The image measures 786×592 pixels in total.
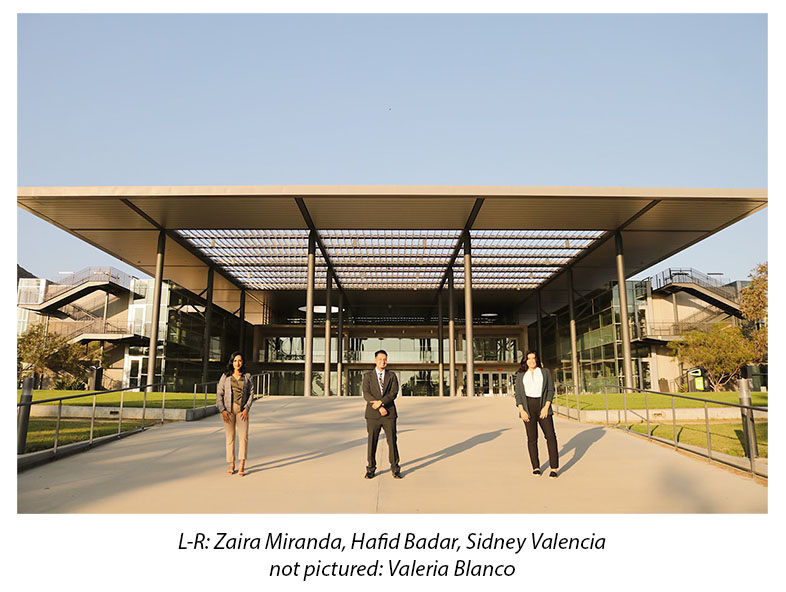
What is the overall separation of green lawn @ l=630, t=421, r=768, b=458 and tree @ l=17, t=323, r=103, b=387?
28984mm

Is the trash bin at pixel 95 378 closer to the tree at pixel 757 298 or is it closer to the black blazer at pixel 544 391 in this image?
the black blazer at pixel 544 391

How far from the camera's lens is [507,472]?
710 centimetres

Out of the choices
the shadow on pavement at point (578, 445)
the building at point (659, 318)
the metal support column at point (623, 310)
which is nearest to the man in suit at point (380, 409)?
→ the shadow on pavement at point (578, 445)

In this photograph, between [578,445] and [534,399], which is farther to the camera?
[578,445]

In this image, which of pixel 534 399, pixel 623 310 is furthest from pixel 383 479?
pixel 623 310

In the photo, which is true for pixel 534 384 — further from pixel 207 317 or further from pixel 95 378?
pixel 95 378

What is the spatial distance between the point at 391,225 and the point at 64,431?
14.7m

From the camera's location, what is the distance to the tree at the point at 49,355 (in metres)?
27.9

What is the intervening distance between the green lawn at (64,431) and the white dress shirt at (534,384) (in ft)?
27.2

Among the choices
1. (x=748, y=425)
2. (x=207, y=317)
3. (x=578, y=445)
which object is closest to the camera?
(x=748, y=425)

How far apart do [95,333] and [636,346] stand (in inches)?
1364

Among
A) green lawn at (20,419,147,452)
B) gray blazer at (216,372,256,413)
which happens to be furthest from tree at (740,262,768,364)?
green lawn at (20,419,147,452)

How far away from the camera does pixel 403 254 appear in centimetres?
2858
